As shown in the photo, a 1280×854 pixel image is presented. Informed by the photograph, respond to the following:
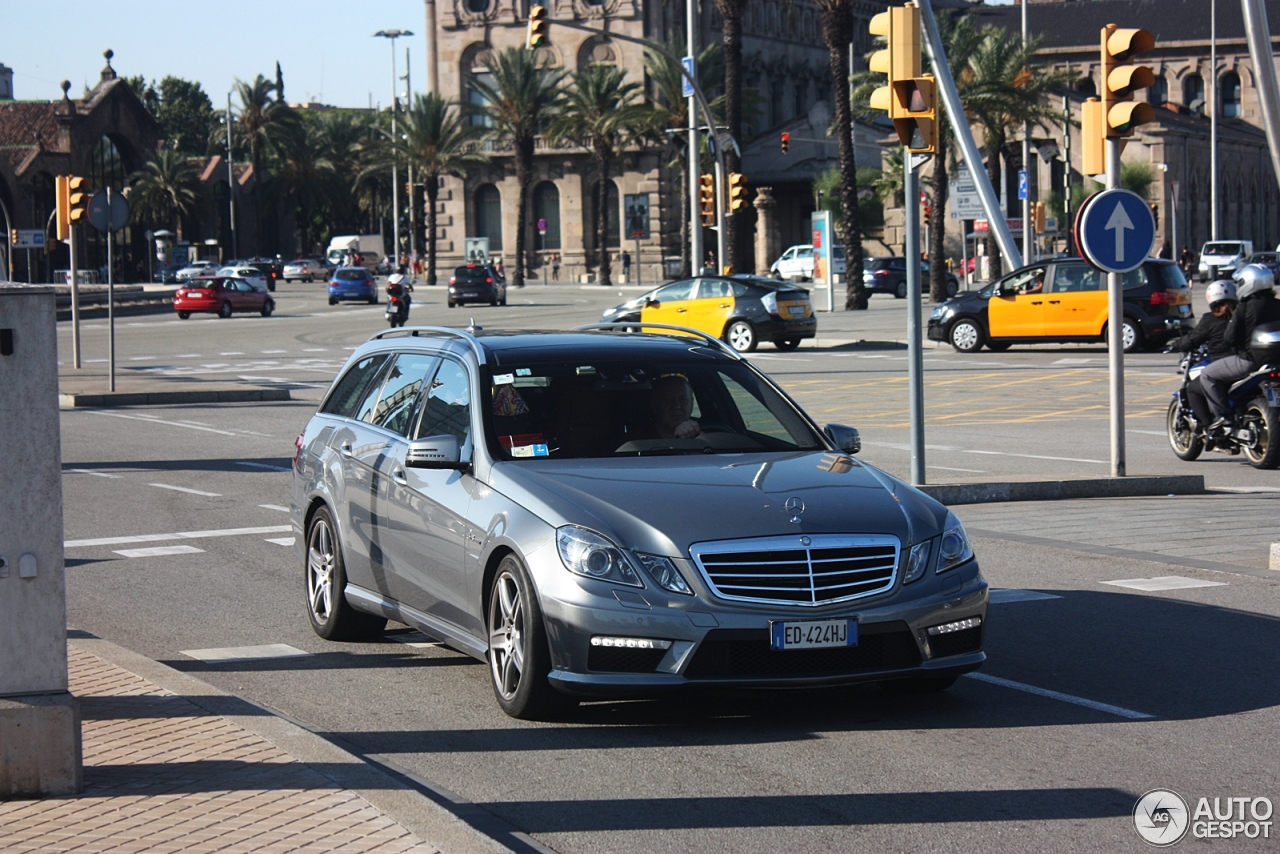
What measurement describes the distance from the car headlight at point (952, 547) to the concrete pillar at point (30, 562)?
3.22m

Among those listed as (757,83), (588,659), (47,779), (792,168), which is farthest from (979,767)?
(757,83)

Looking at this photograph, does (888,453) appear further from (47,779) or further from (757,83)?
(757,83)

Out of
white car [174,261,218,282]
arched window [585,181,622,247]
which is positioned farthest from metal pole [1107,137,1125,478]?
arched window [585,181,622,247]

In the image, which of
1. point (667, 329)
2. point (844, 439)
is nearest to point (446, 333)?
point (667, 329)

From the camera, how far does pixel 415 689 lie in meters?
7.25

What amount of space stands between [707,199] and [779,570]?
33.6 m

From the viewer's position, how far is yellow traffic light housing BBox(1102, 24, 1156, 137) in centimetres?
1277

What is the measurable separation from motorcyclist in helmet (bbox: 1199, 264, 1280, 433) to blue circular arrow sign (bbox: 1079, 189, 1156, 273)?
163 cm

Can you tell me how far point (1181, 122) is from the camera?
8594cm

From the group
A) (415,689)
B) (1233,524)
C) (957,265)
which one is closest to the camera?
(415,689)

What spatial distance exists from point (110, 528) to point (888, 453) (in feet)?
25.5

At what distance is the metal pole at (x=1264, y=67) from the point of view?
1133 cm

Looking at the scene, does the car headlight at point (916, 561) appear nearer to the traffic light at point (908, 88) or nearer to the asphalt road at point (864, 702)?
the asphalt road at point (864, 702)

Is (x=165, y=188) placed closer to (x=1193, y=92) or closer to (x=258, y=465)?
(x=1193, y=92)
